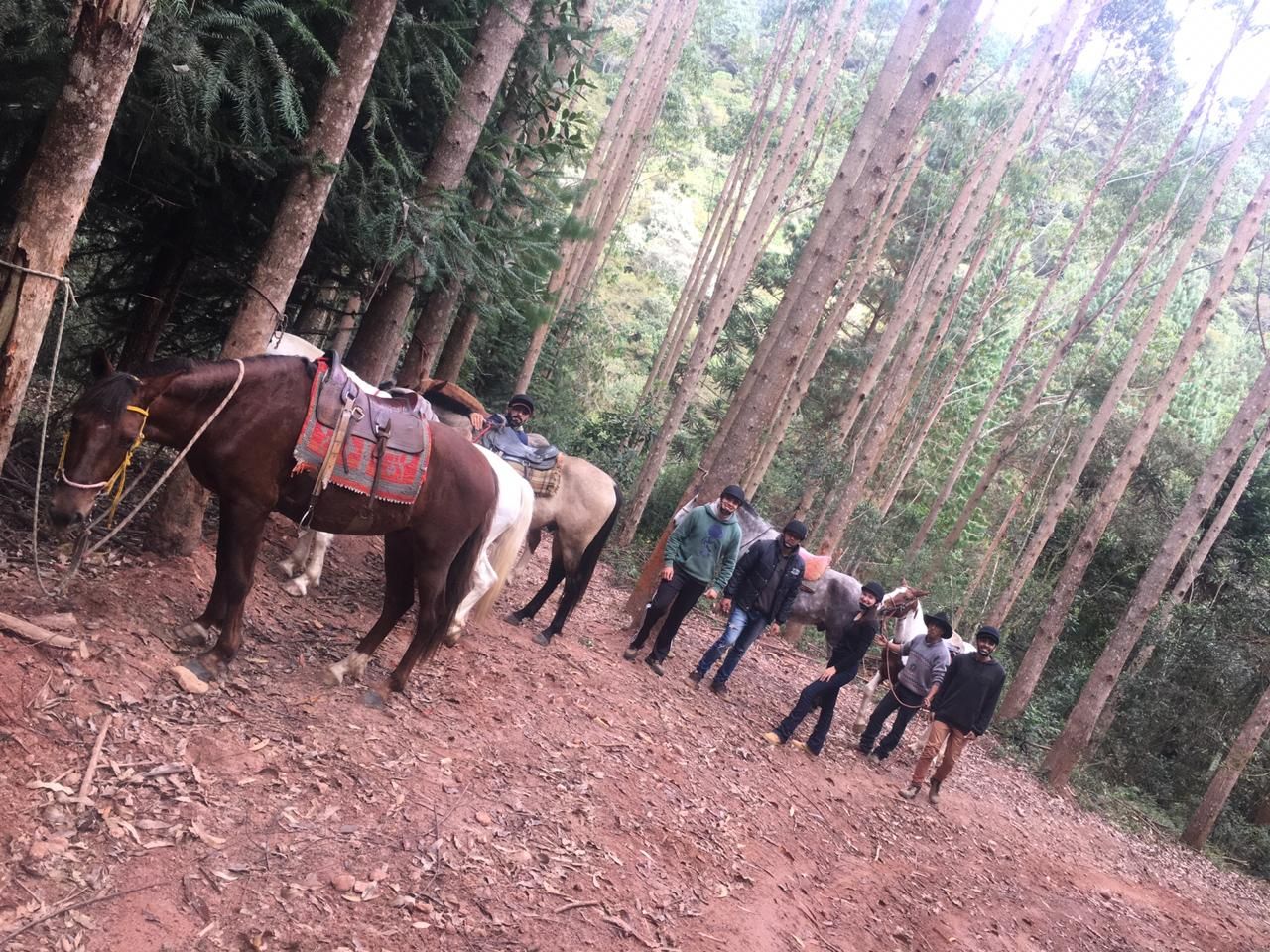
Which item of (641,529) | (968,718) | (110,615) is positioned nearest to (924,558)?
(641,529)

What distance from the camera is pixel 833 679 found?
8.12m

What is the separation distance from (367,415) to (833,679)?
5340 millimetres

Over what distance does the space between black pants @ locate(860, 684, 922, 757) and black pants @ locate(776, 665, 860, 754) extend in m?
1.02

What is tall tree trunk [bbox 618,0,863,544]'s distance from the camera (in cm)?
1420

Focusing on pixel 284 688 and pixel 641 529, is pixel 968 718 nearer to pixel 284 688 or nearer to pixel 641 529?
pixel 284 688

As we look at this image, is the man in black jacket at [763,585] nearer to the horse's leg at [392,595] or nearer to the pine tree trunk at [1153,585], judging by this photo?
the horse's leg at [392,595]

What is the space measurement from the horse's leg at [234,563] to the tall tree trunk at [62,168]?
117 cm

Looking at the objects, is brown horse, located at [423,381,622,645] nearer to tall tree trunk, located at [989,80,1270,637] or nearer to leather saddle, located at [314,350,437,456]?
leather saddle, located at [314,350,437,456]

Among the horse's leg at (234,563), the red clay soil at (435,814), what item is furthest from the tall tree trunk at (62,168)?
the red clay soil at (435,814)

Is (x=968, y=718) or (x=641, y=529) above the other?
(x=968, y=718)

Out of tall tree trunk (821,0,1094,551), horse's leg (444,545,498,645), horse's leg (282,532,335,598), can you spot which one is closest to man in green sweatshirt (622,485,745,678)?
horse's leg (444,545,498,645)

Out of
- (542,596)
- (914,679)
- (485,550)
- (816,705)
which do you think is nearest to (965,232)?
(914,679)

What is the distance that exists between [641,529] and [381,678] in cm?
1135

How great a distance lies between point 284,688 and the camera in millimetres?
4664
